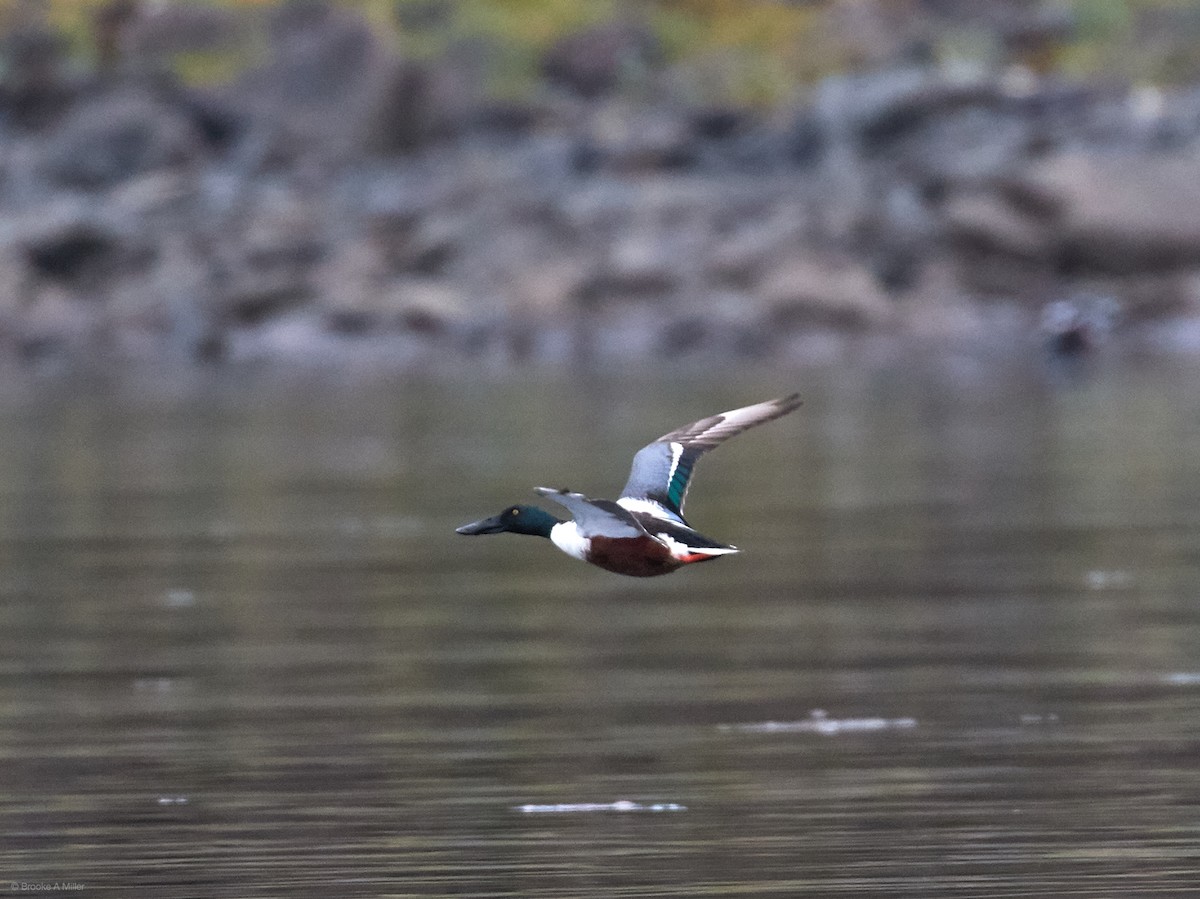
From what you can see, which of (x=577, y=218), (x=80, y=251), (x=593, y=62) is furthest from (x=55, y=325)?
→ (x=593, y=62)

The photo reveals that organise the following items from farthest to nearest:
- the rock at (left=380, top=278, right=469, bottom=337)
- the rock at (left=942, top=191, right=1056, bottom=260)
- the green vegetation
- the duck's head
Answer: the green vegetation
the rock at (left=380, top=278, right=469, bottom=337)
the rock at (left=942, top=191, right=1056, bottom=260)
the duck's head

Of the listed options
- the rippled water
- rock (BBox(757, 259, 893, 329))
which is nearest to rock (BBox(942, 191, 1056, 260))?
rock (BBox(757, 259, 893, 329))

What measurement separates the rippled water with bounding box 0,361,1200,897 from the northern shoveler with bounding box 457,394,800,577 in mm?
714

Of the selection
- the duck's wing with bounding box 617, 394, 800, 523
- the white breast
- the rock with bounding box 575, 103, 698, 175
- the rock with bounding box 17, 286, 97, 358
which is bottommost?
the white breast

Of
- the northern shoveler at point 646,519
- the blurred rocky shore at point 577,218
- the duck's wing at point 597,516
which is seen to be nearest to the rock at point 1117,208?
the blurred rocky shore at point 577,218

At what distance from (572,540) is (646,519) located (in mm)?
234

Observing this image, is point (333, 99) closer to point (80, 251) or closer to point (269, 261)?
point (80, 251)

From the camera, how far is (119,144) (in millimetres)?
59375

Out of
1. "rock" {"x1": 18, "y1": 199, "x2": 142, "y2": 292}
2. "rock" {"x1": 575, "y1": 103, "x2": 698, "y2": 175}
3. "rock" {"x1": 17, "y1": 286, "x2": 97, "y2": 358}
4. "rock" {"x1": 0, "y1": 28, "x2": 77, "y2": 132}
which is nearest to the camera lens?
"rock" {"x1": 17, "y1": 286, "x2": 97, "y2": 358}

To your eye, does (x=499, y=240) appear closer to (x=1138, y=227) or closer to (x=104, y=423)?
(x=1138, y=227)

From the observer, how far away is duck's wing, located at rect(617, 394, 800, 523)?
30.3ft

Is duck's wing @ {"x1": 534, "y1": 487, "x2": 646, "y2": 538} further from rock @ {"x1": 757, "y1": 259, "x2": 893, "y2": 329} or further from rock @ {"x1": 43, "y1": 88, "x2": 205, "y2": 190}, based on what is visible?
rock @ {"x1": 43, "y1": 88, "x2": 205, "y2": 190}

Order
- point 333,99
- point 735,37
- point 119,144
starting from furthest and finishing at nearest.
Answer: point 735,37
point 333,99
point 119,144

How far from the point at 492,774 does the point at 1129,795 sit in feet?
6.34
